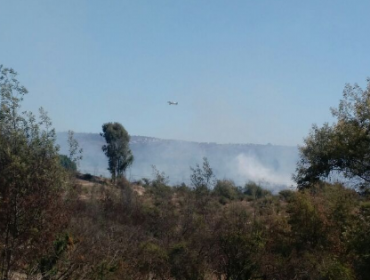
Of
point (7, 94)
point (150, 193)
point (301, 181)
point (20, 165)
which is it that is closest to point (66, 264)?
point (20, 165)

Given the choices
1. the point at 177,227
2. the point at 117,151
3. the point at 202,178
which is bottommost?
the point at 177,227

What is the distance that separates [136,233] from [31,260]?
50.1ft

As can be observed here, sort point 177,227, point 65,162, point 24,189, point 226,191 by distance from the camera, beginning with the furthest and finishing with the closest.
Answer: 1. point 226,191
2. point 177,227
3. point 65,162
4. point 24,189

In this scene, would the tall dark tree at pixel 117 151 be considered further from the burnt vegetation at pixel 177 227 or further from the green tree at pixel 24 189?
the green tree at pixel 24 189

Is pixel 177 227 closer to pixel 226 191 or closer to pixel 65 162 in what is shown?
pixel 65 162

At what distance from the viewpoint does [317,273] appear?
20688 millimetres

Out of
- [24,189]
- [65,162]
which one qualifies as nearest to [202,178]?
[65,162]

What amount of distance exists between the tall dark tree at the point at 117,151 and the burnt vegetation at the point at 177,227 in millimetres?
31830

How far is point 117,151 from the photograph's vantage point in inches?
2921

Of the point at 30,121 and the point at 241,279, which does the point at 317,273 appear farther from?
the point at 30,121

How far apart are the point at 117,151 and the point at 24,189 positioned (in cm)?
6231

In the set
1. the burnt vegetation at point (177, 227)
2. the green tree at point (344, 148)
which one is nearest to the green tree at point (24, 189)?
the burnt vegetation at point (177, 227)

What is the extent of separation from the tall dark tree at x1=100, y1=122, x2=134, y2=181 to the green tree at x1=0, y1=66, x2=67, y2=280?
61.4 m

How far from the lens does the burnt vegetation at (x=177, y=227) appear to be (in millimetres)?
12305
